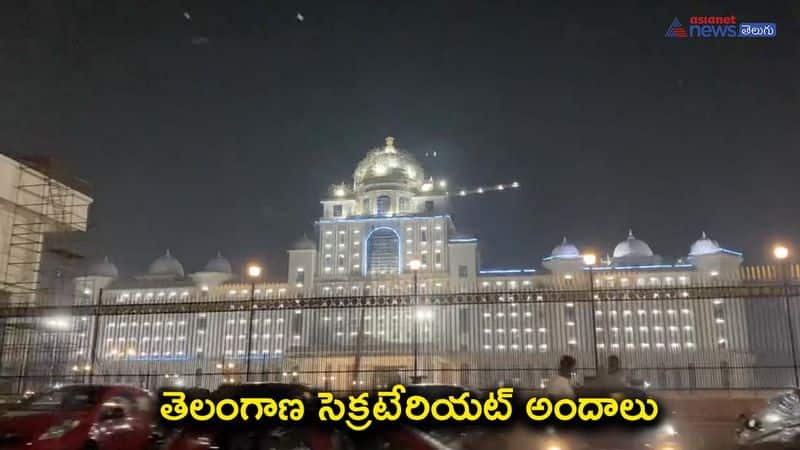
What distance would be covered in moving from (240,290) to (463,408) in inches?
1887

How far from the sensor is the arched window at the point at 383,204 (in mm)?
81688

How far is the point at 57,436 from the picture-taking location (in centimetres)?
949

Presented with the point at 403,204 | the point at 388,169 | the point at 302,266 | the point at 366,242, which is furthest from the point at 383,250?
the point at 388,169

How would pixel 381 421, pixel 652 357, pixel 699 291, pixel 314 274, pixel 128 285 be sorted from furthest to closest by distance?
pixel 314 274 → pixel 128 285 → pixel 652 357 → pixel 699 291 → pixel 381 421

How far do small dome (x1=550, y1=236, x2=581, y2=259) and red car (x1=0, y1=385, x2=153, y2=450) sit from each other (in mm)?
63348

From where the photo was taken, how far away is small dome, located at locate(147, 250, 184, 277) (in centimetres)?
7819

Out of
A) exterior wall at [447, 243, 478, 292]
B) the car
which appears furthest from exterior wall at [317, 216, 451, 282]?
the car

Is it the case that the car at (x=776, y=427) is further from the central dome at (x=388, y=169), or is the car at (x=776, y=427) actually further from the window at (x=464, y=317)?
the central dome at (x=388, y=169)

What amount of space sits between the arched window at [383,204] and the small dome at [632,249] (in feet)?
90.1

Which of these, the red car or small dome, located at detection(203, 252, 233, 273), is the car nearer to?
the red car

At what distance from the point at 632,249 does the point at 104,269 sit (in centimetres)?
6213

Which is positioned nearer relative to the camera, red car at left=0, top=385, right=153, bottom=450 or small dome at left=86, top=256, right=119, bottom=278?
red car at left=0, top=385, right=153, bottom=450

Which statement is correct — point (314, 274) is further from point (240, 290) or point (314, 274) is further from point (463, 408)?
point (463, 408)

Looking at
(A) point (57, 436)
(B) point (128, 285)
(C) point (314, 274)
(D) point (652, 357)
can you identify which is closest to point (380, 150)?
(C) point (314, 274)
